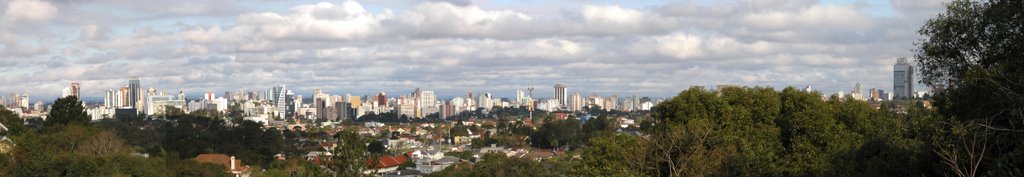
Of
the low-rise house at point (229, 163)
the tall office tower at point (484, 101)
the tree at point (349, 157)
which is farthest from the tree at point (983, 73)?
the tall office tower at point (484, 101)

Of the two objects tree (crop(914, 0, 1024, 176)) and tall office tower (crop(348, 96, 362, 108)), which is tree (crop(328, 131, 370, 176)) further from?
tall office tower (crop(348, 96, 362, 108))

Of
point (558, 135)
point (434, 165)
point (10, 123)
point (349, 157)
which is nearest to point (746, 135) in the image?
point (349, 157)

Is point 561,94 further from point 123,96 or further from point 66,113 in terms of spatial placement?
point 66,113

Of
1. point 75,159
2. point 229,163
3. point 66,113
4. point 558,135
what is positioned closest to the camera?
point 75,159

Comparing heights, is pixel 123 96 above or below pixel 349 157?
above

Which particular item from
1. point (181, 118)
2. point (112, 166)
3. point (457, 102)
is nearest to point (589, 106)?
point (457, 102)

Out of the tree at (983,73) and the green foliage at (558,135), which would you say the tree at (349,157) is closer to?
the tree at (983,73)

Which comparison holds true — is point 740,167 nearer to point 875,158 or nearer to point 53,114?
point 875,158

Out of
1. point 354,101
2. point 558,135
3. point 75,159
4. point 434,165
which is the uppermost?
point 75,159

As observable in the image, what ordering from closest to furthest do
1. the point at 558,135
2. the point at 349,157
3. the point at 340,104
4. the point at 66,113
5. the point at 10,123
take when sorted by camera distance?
the point at 349,157 → the point at 10,123 → the point at 66,113 → the point at 558,135 → the point at 340,104

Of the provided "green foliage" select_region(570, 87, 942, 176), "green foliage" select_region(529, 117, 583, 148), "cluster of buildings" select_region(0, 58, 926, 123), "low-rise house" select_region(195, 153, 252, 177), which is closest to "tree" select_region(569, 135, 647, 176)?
"green foliage" select_region(570, 87, 942, 176)
